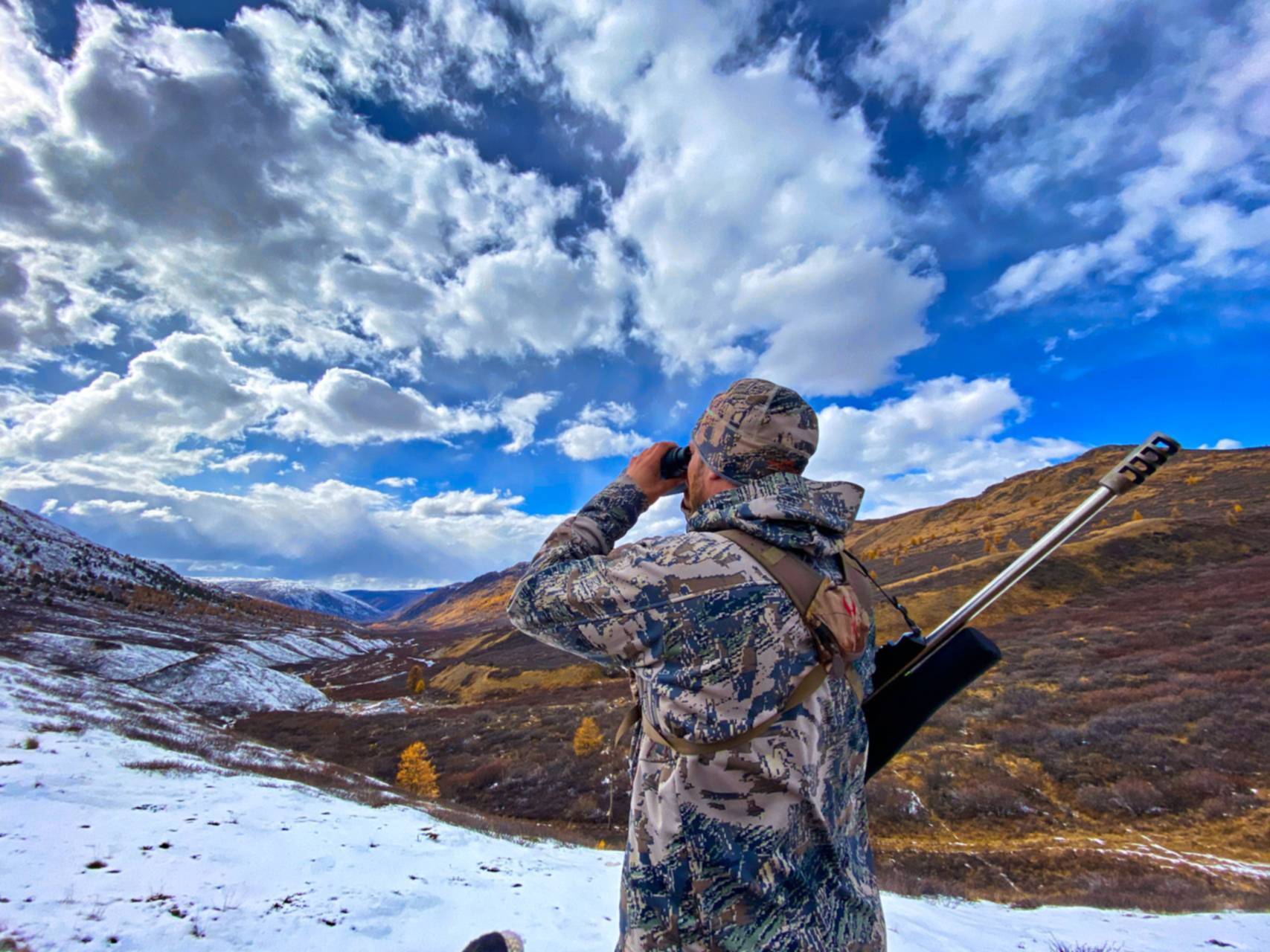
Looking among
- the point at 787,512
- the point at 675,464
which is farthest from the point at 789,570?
the point at 675,464

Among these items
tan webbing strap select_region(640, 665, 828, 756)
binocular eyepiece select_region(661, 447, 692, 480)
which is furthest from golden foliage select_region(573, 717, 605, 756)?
tan webbing strap select_region(640, 665, 828, 756)

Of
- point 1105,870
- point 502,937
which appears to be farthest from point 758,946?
point 1105,870

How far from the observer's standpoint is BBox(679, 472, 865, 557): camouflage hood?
1683mm

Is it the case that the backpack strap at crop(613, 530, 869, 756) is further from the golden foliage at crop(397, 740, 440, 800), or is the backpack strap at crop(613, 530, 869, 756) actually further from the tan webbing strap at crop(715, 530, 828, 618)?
the golden foliage at crop(397, 740, 440, 800)

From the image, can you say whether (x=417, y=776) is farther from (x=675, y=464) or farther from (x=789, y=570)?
(x=789, y=570)

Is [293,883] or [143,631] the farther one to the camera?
[143,631]

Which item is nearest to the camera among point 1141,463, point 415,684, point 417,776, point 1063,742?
point 1141,463

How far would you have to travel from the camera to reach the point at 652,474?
2.30 metres

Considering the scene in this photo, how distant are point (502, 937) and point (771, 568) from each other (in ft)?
15.7

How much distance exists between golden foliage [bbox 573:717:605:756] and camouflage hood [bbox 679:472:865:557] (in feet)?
89.5

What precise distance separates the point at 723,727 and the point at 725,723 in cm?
1

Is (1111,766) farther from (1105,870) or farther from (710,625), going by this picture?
(710,625)

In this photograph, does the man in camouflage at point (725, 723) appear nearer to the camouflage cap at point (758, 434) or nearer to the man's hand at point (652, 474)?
the camouflage cap at point (758, 434)

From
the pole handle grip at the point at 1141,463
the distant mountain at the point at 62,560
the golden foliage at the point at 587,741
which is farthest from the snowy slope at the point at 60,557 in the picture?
the pole handle grip at the point at 1141,463
